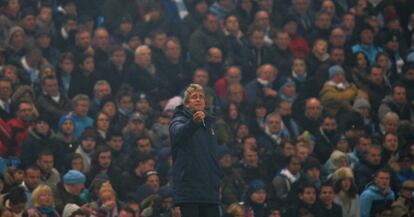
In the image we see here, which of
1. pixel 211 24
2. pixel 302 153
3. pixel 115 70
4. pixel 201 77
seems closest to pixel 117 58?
pixel 115 70

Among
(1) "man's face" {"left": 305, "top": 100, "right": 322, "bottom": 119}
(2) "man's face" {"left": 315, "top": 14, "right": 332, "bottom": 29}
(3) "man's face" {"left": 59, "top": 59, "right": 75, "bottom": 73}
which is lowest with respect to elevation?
(1) "man's face" {"left": 305, "top": 100, "right": 322, "bottom": 119}

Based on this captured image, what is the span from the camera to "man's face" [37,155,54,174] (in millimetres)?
20281

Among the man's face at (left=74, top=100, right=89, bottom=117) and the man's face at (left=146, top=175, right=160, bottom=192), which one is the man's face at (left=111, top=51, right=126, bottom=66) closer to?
the man's face at (left=74, top=100, right=89, bottom=117)

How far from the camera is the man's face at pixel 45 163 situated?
20281 mm

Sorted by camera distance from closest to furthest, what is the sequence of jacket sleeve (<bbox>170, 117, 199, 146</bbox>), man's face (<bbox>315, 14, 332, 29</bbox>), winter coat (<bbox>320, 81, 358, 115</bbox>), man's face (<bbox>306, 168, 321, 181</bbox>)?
1. jacket sleeve (<bbox>170, 117, 199, 146</bbox>)
2. man's face (<bbox>306, 168, 321, 181</bbox>)
3. winter coat (<bbox>320, 81, 358, 115</bbox>)
4. man's face (<bbox>315, 14, 332, 29</bbox>)

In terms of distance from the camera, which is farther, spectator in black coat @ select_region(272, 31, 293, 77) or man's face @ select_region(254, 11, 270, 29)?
man's face @ select_region(254, 11, 270, 29)

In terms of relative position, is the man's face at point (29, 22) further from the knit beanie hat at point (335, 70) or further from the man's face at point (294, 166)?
the knit beanie hat at point (335, 70)

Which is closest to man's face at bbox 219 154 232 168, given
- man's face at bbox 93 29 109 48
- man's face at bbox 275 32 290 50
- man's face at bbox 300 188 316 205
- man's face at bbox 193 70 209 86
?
man's face at bbox 300 188 316 205

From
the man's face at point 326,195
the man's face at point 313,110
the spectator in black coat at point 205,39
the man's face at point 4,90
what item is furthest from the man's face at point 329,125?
the man's face at point 4,90

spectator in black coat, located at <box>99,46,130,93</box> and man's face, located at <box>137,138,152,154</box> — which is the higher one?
spectator in black coat, located at <box>99,46,130,93</box>

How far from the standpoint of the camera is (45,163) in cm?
2030

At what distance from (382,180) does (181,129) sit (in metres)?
6.68

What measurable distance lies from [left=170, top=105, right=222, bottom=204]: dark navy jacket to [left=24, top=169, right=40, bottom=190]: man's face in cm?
438

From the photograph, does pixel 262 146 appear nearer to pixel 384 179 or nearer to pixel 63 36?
pixel 384 179
